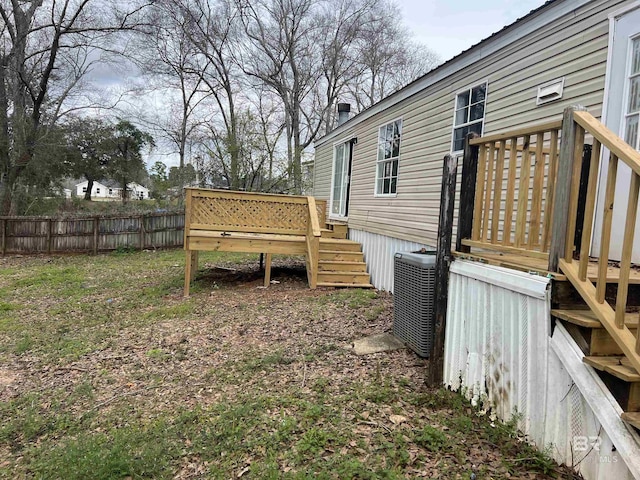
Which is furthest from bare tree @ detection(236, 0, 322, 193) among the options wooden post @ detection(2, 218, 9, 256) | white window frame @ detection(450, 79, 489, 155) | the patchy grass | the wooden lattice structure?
the patchy grass

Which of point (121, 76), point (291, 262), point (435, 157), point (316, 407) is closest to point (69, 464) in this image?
point (316, 407)

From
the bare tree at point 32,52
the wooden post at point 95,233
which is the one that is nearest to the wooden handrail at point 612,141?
the wooden post at point 95,233

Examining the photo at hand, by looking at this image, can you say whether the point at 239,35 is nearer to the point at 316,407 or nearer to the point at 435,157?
the point at 435,157

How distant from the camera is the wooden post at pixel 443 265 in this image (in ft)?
10.3

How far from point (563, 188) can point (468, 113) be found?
3439 mm

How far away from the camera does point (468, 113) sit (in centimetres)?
525

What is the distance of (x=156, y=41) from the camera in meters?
19.3

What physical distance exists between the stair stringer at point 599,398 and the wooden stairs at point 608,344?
0.10 feet

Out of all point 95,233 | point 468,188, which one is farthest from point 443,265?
point 95,233

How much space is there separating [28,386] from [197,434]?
2.19 m

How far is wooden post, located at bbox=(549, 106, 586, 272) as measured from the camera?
2.15 m

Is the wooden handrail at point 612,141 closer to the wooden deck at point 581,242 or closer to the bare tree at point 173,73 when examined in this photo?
the wooden deck at point 581,242

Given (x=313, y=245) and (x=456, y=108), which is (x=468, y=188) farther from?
(x=313, y=245)

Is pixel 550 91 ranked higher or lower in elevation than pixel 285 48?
lower
